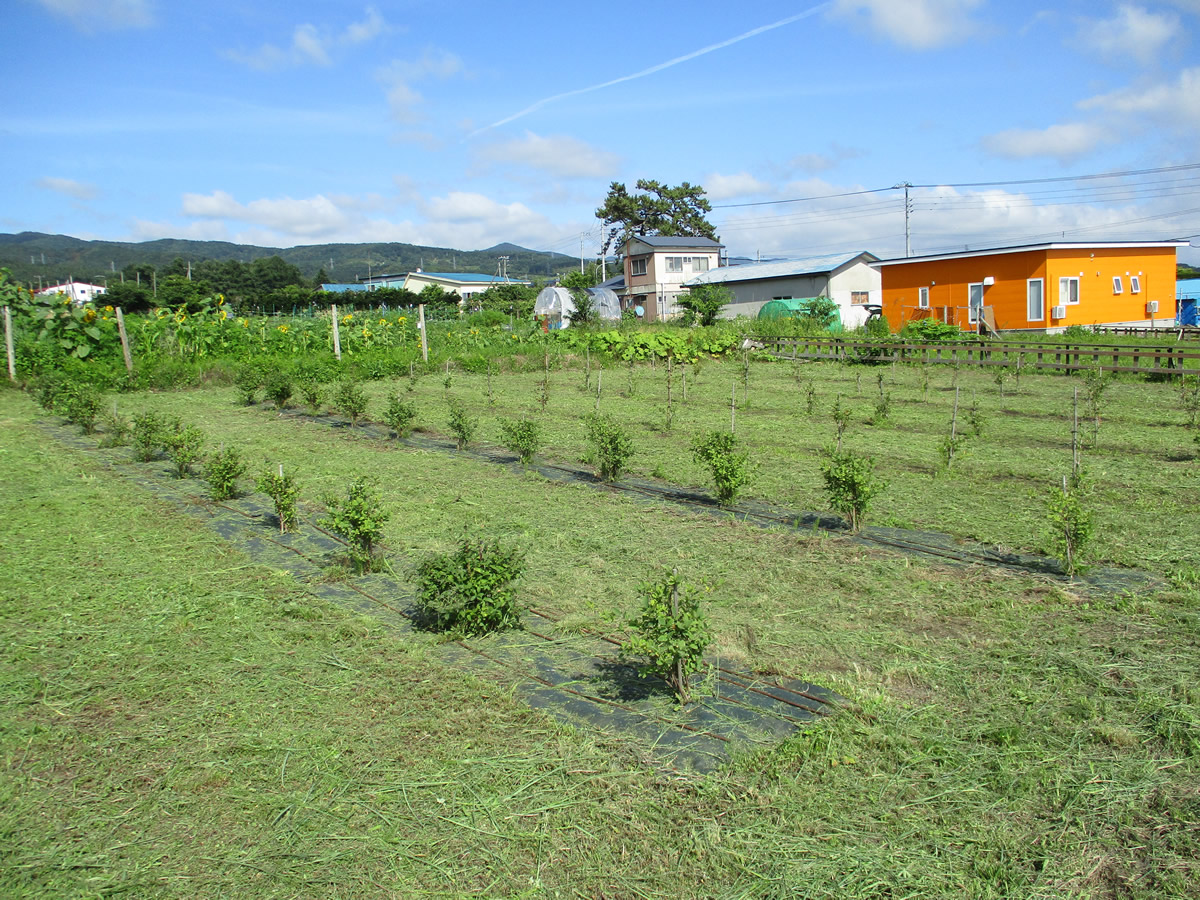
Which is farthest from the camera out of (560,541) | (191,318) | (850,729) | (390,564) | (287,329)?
(287,329)

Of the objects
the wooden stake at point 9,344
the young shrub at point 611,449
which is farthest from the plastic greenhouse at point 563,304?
the young shrub at point 611,449

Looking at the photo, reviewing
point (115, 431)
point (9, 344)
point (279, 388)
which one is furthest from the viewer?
point (9, 344)

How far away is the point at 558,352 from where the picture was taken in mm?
24688

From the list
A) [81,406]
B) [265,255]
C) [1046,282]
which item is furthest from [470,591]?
[265,255]

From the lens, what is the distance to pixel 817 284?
36.6 m

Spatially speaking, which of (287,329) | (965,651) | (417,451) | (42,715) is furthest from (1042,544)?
(287,329)

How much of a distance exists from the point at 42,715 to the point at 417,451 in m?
7.45

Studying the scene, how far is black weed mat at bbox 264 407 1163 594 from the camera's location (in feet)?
19.3

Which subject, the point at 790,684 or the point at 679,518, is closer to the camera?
the point at 790,684

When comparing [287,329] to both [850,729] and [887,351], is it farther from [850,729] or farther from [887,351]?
[850,729]

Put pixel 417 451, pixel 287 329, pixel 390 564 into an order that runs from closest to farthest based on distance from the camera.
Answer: pixel 390 564 < pixel 417 451 < pixel 287 329

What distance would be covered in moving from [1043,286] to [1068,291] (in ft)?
3.85

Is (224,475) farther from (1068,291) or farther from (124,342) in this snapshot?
(1068,291)

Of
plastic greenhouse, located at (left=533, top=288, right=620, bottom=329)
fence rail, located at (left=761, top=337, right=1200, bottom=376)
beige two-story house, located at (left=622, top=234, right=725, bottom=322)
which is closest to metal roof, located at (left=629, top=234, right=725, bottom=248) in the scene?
beige two-story house, located at (left=622, top=234, right=725, bottom=322)
